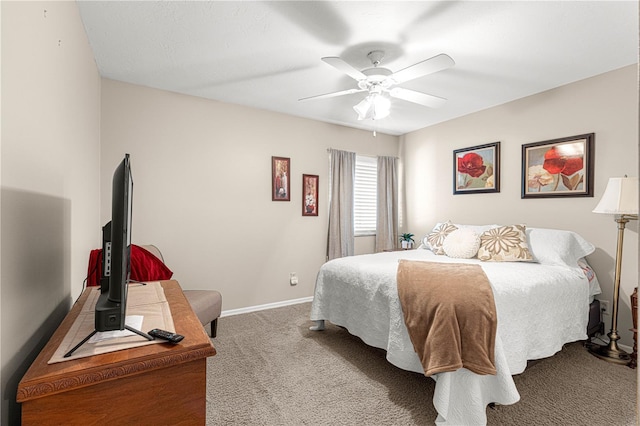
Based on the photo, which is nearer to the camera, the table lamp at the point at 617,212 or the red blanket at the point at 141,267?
the red blanket at the point at 141,267

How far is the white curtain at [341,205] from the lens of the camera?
14.6 feet

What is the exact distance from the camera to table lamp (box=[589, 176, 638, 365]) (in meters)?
2.47

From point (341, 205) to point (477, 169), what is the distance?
71.7 inches

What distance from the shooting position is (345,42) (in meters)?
2.40

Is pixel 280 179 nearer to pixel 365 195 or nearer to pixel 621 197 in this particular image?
pixel 365 195

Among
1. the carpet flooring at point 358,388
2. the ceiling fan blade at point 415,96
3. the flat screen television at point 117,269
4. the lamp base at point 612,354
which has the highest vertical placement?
the ceiling fan blade at point 415,96

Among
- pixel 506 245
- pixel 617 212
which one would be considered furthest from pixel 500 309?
pixel 617 212

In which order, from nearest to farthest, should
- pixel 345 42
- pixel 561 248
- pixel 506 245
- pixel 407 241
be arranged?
pixel 345 42 < pixel 561 248 < pixel 506 245 < pixel 407 241

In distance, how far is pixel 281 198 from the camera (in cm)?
407

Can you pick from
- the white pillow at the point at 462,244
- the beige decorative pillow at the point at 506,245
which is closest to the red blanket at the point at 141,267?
the white pillow at the point at 462,244

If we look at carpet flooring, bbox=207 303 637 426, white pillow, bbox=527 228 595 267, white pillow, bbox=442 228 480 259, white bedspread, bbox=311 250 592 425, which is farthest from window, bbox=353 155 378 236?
white pillow, bbox=527 228 595 267

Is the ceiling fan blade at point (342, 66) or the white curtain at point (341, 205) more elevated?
the ceiling fan blade at point (342, 66)

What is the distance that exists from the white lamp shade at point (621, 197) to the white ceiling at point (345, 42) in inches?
41.8

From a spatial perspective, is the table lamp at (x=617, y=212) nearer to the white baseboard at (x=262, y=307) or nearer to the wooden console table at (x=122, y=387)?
the white baseboard at (x=262, y=307)
